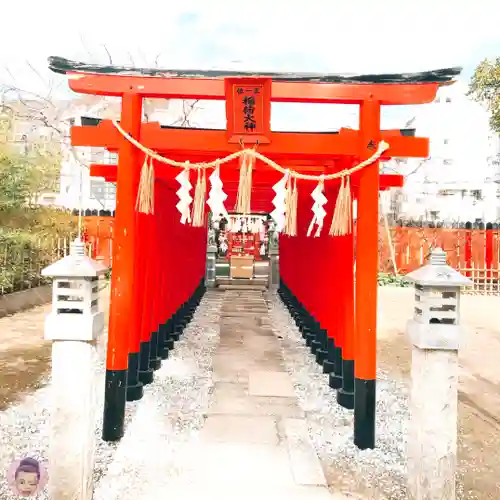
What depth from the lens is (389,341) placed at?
27.0 ft

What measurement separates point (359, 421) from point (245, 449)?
1.06 m

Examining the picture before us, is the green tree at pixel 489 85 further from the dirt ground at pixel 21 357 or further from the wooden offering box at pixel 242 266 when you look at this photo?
the dirt ground at pixel 21 357

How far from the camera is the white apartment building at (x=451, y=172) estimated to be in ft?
83.8

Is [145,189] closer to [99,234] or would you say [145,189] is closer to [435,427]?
[435,427]

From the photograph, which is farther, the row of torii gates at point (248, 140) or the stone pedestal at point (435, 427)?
the row of torii gates at point (248, 140)

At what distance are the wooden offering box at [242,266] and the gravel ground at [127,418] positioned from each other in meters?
Result: 10.6

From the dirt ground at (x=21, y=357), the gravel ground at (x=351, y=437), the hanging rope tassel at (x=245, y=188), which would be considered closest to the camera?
the gravel ground at (x=351, y=437)

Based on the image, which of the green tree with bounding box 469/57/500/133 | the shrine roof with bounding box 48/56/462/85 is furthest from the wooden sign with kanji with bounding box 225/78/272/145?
the green tree with bounding box 469/57/500/133

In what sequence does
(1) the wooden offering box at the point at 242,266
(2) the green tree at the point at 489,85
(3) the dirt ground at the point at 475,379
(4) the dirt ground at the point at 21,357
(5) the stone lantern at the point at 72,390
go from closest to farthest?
(5) the stone lantern at the point at 72,390 < (3) the dirt ground at the point at 475,379 < (4) the dirt ground at the point at 21,357 < (2) the green tree at the point at 489,85 < (1) the wooden offering box at the point at 242,266

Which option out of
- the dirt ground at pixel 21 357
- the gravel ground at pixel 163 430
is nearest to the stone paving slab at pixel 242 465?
the gravel ground at pixel 163 430

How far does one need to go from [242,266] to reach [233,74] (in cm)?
1397

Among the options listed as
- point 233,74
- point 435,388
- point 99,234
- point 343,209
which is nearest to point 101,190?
point 99,234

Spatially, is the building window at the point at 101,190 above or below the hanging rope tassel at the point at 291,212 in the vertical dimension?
above

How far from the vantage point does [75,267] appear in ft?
9.87
